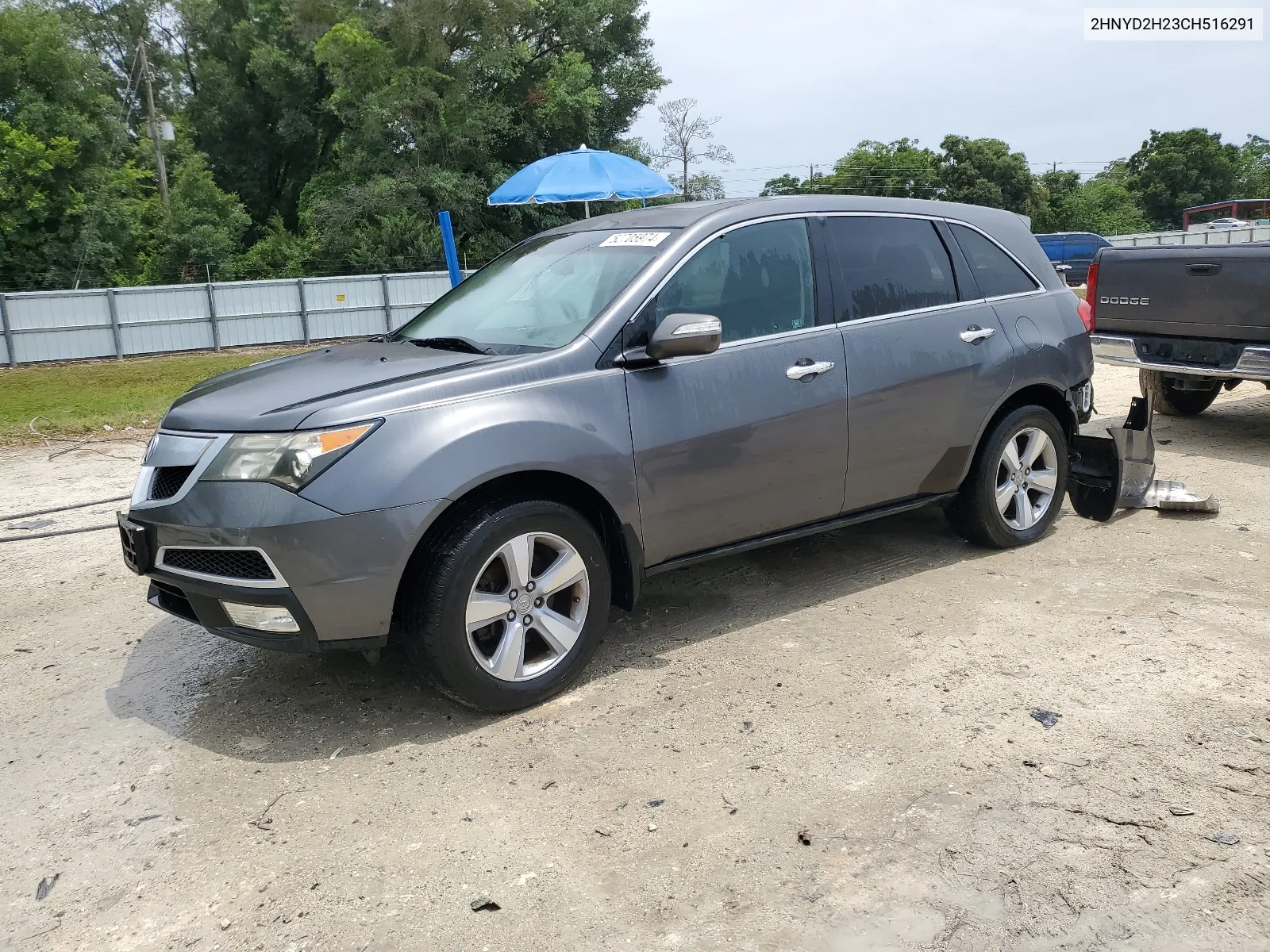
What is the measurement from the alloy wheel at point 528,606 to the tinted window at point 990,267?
2716mm

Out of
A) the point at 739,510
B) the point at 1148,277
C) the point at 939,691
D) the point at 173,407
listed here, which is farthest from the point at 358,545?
the point at 1148,277

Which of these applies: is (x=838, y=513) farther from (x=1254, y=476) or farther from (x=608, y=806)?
(x=1254, y=476)

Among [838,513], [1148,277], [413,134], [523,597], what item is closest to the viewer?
[523,597]

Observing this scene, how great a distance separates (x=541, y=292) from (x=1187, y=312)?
5.60m

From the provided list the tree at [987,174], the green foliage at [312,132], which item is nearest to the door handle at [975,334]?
the green foliage at [312,132]

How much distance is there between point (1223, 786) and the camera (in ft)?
10.5

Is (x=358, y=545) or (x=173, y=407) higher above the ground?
(x=173, y=407)

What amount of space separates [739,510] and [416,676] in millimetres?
1453

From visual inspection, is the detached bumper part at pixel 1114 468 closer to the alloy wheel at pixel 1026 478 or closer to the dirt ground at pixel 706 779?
the alloy wheel at pixel 1026 478

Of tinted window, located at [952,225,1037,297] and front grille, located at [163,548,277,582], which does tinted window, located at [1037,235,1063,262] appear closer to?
tinted window, located at [952,225,1037,297]

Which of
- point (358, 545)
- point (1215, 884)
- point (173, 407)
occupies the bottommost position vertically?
point (1215, 884)

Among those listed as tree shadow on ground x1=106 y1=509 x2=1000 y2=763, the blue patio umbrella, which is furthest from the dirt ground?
the blue patio umbrella

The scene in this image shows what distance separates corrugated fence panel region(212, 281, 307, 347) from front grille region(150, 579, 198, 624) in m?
21.3

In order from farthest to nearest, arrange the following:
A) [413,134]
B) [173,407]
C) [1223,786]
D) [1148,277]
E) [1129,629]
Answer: [413,134]
[1148,277]
[1129,629]
[173,407]
[1223,786]
